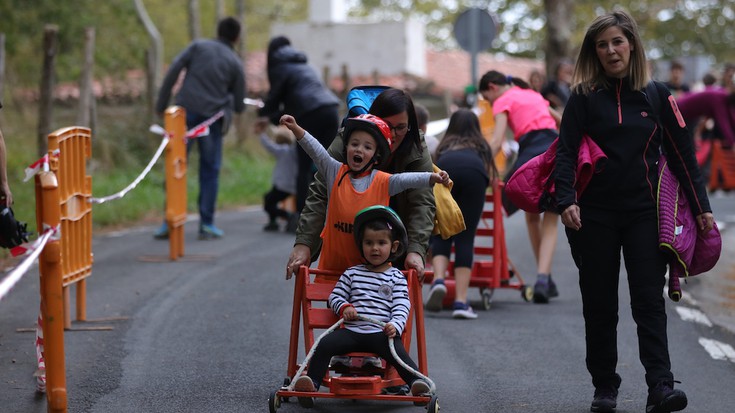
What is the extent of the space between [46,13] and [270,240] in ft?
42.2

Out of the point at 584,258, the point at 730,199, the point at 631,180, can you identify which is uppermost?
the point at 631,180

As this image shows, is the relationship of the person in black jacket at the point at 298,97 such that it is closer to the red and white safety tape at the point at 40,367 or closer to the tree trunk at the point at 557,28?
the red and white safety tape at the point at 40,367

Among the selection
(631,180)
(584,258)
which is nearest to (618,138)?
(631,180)

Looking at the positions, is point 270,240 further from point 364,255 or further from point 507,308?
point 364,255

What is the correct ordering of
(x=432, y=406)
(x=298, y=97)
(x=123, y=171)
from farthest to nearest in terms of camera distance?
(x=123, y=171) < (x=298, y=97) < (x=432, y=406)

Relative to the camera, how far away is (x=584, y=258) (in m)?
6.00

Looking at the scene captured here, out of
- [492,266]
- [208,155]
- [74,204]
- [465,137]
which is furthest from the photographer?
[208,155]

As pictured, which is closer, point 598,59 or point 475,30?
point 598,59

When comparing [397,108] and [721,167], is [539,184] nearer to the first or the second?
[397,108]

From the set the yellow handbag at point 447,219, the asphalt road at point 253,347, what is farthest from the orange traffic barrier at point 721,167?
the yellow handbag at point 447,219

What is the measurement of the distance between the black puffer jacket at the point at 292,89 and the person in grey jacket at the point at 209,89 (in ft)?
1.81

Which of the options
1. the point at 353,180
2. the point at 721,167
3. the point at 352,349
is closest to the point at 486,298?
the point at 353,180

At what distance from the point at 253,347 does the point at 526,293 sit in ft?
9.89

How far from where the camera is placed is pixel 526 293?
32.1ft
